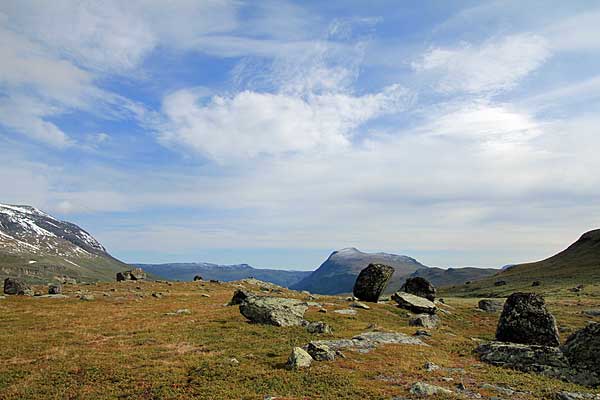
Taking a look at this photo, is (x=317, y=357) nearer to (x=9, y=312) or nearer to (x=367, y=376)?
(x=367, y=376)

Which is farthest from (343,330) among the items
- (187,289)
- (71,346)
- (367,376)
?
(187,289)

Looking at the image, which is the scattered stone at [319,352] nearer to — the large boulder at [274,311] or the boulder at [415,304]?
the large boulder at [274,311]

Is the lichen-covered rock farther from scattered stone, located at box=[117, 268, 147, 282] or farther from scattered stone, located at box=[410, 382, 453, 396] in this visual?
scattered stone, located at box=[117, 268, 147, 282]

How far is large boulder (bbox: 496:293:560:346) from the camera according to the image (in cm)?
4128

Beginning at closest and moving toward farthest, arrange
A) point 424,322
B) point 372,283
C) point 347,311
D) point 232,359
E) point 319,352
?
1. point 232,359
2. point 319,352
3. point 424,322
4. point 347,311
5. point 372,283

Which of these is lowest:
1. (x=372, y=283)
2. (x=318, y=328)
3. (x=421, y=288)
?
(x=318, y=328)

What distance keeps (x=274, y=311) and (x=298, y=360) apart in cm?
1866

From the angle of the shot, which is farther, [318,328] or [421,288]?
[421,288]

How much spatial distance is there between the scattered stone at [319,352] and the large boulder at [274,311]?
13679 millimetres

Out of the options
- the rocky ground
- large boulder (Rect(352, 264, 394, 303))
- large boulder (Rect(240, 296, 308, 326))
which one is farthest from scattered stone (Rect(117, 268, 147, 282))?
large boulder (Rect(240, 296, 308, 326))

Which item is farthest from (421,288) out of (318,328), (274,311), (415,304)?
(318,328)

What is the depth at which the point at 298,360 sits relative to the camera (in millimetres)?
27531

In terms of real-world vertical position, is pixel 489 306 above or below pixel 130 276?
below

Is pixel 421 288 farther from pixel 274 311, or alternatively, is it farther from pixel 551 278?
pixel 551 278
